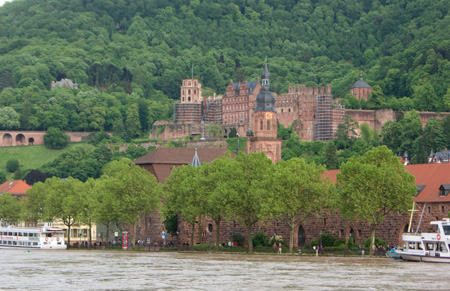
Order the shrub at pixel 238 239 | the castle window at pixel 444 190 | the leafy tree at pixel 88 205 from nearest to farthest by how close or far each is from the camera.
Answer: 1. the castle window at pixel 444 190
2. the shrub at pixel 238 239
3. the leafy tree at pixel 88 205

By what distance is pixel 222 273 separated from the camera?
3861 inches

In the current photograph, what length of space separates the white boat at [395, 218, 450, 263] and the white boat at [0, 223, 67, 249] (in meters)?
62.4

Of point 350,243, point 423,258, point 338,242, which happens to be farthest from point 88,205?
point 423,258

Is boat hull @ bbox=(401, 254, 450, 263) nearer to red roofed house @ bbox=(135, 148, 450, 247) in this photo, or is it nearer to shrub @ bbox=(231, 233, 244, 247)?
red roofed house @ bbox=(135, 148, 450, 247)

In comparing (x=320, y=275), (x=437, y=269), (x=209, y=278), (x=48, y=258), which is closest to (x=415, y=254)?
(x=437, y=269)

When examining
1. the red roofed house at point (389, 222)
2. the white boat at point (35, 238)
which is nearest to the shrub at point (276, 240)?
the red roofed house at point (389, 222)

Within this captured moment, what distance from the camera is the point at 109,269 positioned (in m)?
104

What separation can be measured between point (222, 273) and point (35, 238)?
225ft

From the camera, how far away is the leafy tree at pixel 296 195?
12719cm

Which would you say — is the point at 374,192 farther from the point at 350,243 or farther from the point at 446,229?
the point at 446,229

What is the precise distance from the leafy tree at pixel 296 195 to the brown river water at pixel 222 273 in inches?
227

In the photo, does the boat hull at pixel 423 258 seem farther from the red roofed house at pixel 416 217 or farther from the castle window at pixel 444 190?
the castle window at pixel 444 190

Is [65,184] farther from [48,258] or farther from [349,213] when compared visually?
[349,213]

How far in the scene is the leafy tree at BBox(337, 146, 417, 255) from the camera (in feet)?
390
